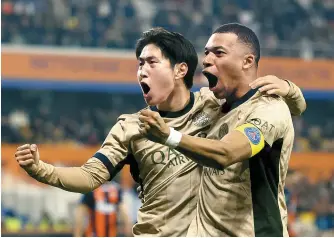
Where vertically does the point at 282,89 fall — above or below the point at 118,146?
above

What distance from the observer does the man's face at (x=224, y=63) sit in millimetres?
5027

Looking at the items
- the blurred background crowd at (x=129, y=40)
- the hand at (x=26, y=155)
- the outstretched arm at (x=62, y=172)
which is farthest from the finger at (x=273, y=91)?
the blurred background crowd at (x=129, y=40)

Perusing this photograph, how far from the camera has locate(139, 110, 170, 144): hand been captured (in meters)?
4.20

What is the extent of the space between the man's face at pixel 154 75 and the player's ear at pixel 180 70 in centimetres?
4

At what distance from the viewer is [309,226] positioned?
678 inches

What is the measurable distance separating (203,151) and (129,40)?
59.2ft

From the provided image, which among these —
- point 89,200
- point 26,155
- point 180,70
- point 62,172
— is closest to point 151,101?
point 180,70

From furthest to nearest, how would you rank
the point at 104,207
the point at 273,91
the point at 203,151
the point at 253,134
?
the point at 104,207 < the point at 273,91 < the point at 253,134 < the point at 203,151

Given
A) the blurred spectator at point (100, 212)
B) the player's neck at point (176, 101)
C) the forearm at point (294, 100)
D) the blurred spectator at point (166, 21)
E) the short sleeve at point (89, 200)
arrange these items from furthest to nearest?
the blurred spectator at point (166, 21) < the blurred spectator at point (100, 212) < the short sleeve at point (89, 200) < the player's neck at point (176, 101) < the forearm at point (294, 100)

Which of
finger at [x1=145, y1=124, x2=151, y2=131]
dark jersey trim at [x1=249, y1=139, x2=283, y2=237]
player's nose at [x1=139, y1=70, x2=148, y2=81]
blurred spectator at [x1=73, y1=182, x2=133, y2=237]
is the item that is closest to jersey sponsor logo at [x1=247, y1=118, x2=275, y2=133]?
dark jersey trim at [x1=249, y1=139, x2=283, y2=237]

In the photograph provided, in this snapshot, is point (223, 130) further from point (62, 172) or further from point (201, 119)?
point (62, 172)

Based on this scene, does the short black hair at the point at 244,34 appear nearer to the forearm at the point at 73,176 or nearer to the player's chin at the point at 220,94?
the player's chin at the point at 220,94

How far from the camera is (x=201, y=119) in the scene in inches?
208

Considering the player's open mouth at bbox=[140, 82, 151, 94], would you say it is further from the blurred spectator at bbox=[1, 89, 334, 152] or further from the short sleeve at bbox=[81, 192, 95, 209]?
the blurred spectator at bbox=[1, 89, 334, 152]
